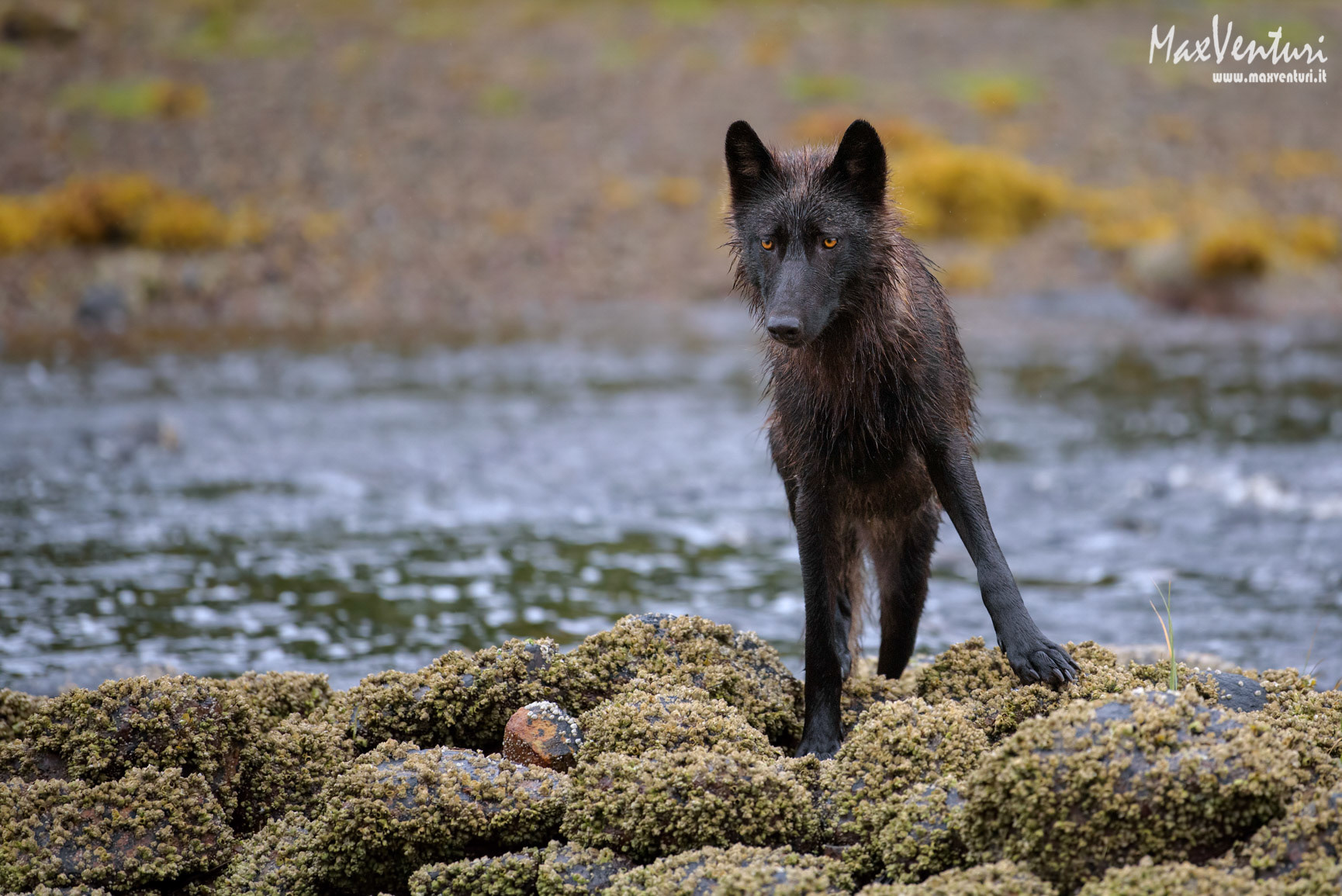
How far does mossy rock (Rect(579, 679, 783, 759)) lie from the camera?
4.04 m

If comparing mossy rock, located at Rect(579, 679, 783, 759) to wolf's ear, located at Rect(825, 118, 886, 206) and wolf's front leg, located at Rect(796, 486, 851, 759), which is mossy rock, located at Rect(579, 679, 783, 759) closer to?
wolf's front leg, located at Rect(796, 486, 851, 759)

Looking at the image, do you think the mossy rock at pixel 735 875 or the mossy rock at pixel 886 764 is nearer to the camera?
the mossy rock at pixel 735 875

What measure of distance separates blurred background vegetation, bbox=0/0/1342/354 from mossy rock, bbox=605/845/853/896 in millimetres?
15722

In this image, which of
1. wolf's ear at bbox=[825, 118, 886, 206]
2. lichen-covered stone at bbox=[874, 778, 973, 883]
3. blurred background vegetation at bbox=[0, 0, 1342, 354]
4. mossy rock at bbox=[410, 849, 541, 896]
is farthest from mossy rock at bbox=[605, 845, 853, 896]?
blurred background vegetation at bbox=[0, 0, 1342, 354]

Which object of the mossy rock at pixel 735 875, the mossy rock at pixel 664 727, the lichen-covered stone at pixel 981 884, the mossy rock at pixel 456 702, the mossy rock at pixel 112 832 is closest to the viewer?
the lichen-covered stone at pixel 981 884

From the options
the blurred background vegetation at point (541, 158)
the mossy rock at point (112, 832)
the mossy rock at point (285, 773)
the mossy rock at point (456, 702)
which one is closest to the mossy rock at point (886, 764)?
the mossy rock at point (456, 702)

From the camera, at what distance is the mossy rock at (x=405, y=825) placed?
3.89 meters

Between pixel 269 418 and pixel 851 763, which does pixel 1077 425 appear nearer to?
pixel 269 418

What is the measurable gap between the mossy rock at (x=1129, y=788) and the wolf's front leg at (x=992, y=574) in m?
0.73

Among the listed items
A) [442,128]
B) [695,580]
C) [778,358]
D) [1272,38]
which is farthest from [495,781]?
[1272,38]

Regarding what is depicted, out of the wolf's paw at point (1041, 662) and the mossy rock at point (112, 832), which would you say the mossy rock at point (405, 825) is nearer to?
the mossy rock at point (112, 832)

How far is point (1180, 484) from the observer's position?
1084 cm

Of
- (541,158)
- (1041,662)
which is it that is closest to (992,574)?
(1041,662)

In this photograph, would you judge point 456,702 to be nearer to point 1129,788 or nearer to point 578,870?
point 578,870
